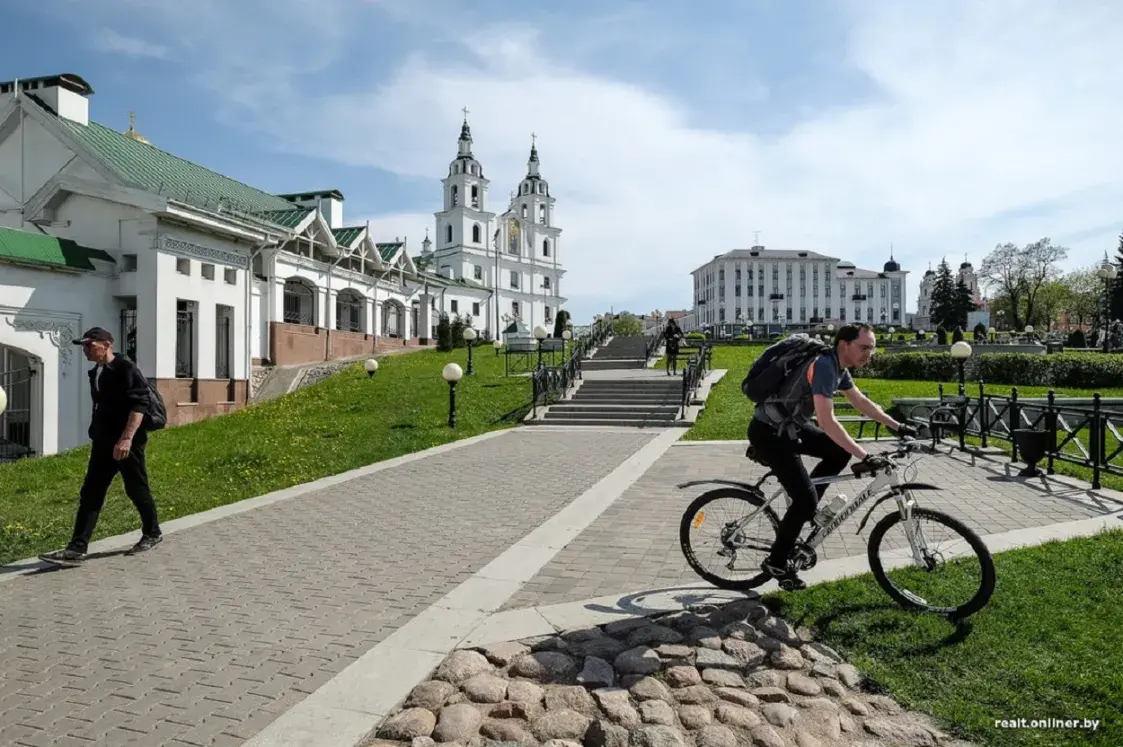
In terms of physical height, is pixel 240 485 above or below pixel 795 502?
below

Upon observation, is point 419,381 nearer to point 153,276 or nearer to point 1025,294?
point 153,276

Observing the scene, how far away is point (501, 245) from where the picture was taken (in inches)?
3014

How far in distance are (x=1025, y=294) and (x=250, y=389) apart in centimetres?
7880

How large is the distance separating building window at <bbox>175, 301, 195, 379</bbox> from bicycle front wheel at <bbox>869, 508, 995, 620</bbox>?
20.5m

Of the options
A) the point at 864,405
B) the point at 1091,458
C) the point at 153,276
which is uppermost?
the point at 153,276

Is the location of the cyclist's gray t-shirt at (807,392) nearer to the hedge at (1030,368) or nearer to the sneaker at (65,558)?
the sneaker at (65,558)

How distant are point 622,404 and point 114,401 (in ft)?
47.9

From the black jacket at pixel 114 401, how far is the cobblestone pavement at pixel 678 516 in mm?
3822

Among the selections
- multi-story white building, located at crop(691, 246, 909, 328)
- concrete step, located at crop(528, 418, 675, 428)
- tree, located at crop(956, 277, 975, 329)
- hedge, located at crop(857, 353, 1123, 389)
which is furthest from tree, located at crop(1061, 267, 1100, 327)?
concrete step, located at crop(528, 418, 675, 428)

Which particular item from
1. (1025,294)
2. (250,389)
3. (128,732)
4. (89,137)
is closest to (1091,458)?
(128,732)

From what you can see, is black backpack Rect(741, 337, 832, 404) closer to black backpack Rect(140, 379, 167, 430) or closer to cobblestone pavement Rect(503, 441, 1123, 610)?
cobblestone pavement Rect(503, 441, 1123, 610)

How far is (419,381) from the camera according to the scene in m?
24.5

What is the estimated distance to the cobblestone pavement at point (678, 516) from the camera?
217 inches

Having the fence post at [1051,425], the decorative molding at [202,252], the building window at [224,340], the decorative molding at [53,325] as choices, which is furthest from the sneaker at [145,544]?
the building window at [224,340]
